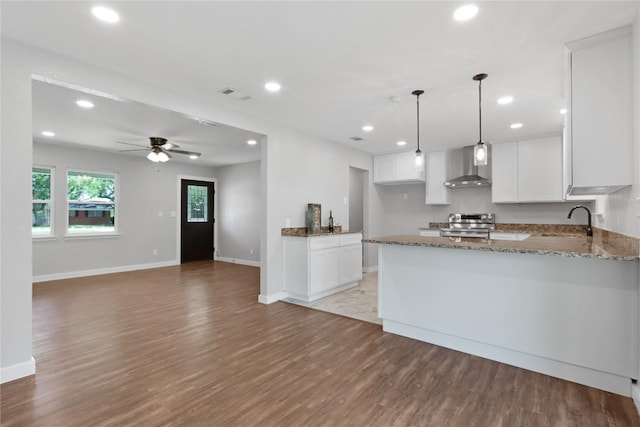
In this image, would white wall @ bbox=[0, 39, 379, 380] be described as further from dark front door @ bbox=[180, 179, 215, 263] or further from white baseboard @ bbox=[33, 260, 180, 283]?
dark front door @ bbox=[180, 179, 215, 263]

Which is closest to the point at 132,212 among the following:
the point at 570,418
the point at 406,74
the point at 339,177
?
the point at 339,177

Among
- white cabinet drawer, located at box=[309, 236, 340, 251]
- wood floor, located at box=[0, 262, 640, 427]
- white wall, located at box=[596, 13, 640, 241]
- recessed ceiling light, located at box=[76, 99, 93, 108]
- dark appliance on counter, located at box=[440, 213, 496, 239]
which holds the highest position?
recessed ceiling light, located at box=[76, 99, 93, 108]

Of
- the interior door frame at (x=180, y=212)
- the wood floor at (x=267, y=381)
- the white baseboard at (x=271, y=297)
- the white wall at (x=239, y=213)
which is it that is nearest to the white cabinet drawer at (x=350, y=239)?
the white baseboard at (x=271, y=297)

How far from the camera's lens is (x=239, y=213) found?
7.84m

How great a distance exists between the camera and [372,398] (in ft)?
6.72

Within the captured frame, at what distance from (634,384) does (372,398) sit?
5.74ft

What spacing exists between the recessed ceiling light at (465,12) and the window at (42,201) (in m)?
7.01

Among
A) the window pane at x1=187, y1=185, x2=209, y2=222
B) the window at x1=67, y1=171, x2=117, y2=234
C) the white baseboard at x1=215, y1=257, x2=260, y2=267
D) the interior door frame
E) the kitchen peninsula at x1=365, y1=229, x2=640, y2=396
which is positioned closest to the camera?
the kitchen peninsula at x1=365, y1=229, x2=640, y2=396

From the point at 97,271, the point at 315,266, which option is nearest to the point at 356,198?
the point at 315,266

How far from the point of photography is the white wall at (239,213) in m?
7.48

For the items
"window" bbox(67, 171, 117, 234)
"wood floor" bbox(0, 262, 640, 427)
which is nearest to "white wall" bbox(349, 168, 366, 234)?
"wood floor" bbox(0, 262, 640, 427)

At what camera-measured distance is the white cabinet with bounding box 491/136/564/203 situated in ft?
16.1

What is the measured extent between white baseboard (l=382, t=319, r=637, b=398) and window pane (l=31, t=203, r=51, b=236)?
6.35 m

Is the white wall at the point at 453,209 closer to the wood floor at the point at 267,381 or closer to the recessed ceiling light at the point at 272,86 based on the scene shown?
the wood floor at the point at 267,381
